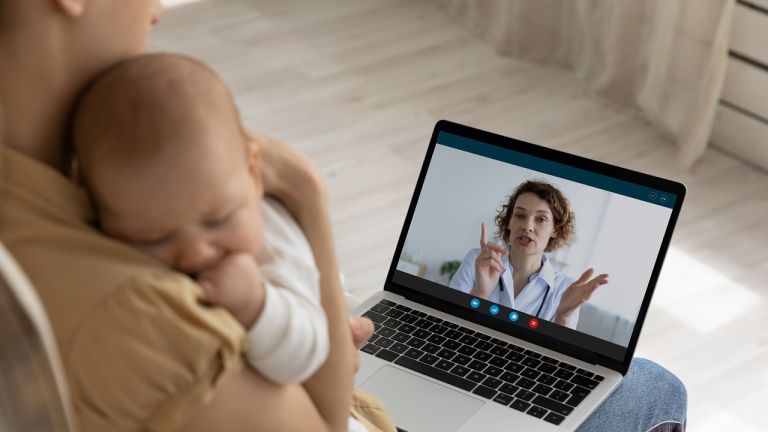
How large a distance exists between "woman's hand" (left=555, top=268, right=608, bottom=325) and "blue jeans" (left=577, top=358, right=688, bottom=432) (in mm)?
120

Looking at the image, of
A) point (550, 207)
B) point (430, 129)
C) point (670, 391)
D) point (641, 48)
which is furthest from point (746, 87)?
point (670, 391)

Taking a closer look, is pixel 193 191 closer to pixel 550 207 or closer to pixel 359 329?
pixel 359 329

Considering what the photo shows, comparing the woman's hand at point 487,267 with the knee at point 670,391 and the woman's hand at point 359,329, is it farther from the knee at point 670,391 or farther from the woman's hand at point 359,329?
the woman's hand at point 359,329

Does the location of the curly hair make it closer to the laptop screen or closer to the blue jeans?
the laptop screen

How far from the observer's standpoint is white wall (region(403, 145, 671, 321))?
1.34 metres

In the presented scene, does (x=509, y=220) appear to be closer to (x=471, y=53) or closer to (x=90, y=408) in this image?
(x=90, y=408)

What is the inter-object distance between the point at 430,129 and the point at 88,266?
101 inches

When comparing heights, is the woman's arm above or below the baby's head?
below

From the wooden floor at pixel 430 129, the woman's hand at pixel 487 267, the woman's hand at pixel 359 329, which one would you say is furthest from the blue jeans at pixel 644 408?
the wooden floor at pixel 430 129

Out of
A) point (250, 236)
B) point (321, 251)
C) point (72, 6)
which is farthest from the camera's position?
point (321, 251)

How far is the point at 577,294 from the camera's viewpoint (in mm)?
1355

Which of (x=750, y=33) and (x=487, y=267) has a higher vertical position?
(x=487, y=267)

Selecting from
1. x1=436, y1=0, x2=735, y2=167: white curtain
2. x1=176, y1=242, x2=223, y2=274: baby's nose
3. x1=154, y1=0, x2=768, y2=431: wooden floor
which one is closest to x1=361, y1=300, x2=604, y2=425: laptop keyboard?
x1=176, y1=242, x2=223, y2=274: baby's nose

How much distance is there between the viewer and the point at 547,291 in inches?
53.4
